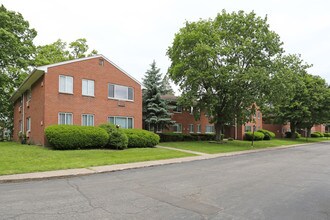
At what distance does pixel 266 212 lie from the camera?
18.8 feet

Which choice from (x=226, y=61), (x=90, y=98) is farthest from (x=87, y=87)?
(x=226, y=61)

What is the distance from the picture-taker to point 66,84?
21.2m

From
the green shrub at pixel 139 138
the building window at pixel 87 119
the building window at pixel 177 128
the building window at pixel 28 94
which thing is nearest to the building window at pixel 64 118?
the building window at pixel 87 119

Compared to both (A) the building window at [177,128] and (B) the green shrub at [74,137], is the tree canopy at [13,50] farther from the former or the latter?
(A) the building window at [177,128]

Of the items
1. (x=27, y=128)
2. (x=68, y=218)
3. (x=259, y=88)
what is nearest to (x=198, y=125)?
(x=259, y=88)

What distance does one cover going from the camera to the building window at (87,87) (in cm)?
2216

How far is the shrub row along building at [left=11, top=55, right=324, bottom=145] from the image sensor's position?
20344 mm

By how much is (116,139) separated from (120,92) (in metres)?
6.18

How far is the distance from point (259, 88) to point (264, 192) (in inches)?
819

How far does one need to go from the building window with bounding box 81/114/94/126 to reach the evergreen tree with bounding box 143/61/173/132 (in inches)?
372

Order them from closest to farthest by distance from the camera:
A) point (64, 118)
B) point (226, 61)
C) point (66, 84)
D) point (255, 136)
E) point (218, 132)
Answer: point (64, 118)
point (66, 84)
point (226, 61)
point (218, 132)
point (255, 136)

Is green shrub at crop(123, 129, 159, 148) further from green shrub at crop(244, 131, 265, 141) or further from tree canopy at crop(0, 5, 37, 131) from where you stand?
green shrub at crop(244, 131, 265, 141)

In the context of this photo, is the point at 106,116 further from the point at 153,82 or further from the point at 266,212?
the point at 266,212

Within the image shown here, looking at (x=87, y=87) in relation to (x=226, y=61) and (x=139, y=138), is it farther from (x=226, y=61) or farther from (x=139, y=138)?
(x=226, y=61)
